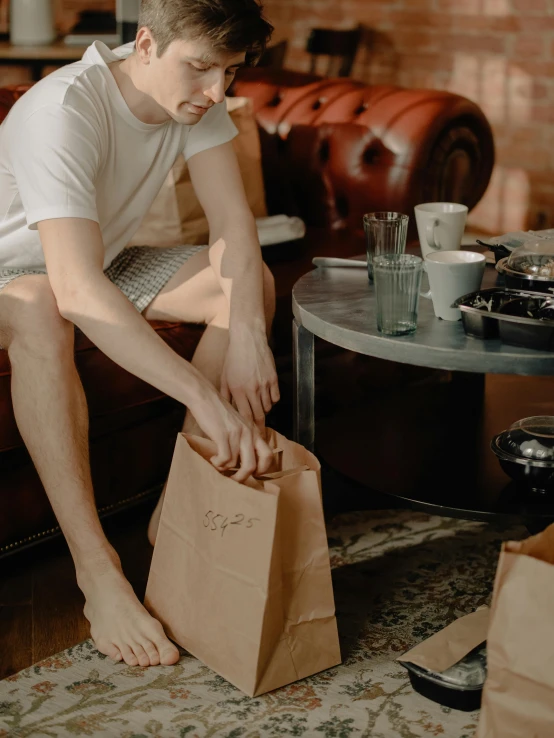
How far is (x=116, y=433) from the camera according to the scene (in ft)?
5.88

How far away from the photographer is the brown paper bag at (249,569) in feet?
4.26

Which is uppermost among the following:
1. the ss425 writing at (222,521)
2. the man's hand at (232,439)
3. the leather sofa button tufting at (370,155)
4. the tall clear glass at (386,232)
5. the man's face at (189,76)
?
the man's face at (189,76)

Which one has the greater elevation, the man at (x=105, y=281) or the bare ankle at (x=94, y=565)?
the man at (x=105, y=281)

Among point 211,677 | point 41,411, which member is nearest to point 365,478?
point 211,677

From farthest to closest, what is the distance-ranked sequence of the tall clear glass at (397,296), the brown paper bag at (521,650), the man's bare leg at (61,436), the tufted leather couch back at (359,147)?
the tufted leather couch back at (359,147) → the man's bare leg at (61,436) → the tall clear glass at (397,296) → the brown paper bag at (521,650)

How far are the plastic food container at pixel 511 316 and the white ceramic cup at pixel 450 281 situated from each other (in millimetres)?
17

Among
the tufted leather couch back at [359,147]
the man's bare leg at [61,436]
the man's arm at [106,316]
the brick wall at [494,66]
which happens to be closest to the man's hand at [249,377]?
the man's arm at [106,316]

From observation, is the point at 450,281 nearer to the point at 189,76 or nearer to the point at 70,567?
the point at 189,76

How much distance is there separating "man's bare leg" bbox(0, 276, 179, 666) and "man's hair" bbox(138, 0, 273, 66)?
18.1 inches

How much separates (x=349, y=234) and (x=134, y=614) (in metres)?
1.19

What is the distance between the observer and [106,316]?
1.47 m

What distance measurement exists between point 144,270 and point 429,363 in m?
0.71

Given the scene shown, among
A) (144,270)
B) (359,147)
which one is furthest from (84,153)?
(359,147)

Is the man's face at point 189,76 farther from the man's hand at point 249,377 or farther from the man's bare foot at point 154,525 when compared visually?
the man's bare foot at point 154,525
